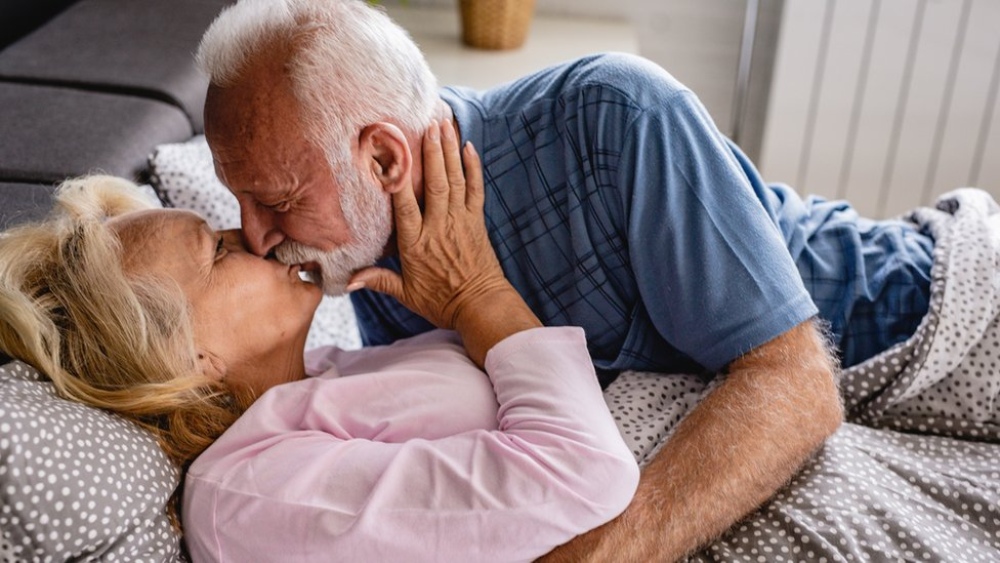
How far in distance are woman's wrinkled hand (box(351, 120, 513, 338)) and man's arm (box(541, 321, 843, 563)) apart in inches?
14.0

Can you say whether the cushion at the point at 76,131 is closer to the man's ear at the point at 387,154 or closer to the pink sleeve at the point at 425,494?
the man's ear at the point at 387,154

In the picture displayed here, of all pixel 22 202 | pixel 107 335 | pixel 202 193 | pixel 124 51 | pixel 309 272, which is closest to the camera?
pixel 107 335

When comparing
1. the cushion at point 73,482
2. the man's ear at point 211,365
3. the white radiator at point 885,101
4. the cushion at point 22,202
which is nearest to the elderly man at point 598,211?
the man's ear at point 211,365

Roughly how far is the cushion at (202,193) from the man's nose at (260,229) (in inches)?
17.1

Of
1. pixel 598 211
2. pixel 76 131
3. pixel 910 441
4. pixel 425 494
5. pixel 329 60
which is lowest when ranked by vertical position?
pixel 910 441

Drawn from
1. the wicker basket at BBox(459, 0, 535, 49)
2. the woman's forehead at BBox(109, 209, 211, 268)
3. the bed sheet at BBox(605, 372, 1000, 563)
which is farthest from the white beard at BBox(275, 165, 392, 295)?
the wicker basket at BBox(459, 0, 535, 49)

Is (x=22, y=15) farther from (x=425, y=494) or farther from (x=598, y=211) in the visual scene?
(x=425, y=494)

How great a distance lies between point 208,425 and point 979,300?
3.66 ft

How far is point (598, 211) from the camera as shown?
1372 millimetres

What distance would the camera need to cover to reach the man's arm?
1174 millimetres

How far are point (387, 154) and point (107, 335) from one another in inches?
17.0

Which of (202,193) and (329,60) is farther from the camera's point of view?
(202,193)

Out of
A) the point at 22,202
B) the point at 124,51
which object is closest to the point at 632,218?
the point at 22,202

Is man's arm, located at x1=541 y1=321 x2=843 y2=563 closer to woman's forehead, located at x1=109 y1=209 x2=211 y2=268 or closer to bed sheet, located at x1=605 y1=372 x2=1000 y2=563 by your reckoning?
bed sheet, located at x1=605 y1=372 x2=1000 y2=563
